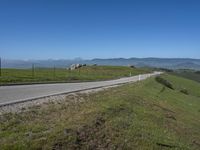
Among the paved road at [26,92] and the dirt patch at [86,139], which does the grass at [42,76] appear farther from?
the dirt patch at [86,139]

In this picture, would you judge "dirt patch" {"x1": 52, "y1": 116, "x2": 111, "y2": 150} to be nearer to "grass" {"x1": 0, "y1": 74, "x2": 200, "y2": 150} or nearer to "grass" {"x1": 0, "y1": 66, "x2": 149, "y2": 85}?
"grass" {"x1": 0, "y1": 74, "x2": 200, "y2": 150}

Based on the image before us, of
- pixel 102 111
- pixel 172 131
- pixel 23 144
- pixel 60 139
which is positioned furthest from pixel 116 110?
pixel 23 144

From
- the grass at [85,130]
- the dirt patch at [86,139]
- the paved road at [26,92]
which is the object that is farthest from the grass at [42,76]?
the dirt patch at [86,139]

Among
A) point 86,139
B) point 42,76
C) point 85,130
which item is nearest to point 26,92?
point 85,130

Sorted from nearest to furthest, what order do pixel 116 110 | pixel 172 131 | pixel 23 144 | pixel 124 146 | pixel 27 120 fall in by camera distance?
pixel 23 144, pixel 124 146, pixel 27 120, pixel 172 131, pixel 116 110

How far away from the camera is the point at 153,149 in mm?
9336

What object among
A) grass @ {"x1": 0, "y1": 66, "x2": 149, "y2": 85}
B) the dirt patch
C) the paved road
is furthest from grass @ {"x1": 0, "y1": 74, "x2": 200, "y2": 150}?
grass @ {"x1": 0, "y1": 66, "x2": 149, "y2": 85}

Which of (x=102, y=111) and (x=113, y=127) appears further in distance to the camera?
(x=102, y=111)

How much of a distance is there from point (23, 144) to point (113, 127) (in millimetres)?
3602

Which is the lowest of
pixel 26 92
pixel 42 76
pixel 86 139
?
pixel 42 76

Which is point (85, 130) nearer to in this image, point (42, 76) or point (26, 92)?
point (26, 92)

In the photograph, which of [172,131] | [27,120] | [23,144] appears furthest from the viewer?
[172,131]

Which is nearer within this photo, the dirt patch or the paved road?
the dirt patch

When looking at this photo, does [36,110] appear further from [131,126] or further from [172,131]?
[172,131]
